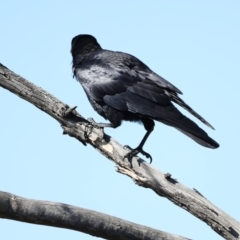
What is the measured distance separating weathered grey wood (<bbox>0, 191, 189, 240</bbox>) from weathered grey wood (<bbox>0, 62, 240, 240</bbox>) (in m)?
0.87

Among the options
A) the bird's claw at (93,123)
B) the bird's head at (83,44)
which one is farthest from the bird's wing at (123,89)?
the bird's claw at (93,123)

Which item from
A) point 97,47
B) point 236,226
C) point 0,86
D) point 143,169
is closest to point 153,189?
point 143,169

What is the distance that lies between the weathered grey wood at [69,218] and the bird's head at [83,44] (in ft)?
13.7

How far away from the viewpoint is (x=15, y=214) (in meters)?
5.01

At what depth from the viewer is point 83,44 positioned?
916cm

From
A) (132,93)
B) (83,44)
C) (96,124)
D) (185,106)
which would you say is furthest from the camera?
(83,44)

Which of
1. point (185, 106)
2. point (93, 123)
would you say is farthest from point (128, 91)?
point (93, 123)

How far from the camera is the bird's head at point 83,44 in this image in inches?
358

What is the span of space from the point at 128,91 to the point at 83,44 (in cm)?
138

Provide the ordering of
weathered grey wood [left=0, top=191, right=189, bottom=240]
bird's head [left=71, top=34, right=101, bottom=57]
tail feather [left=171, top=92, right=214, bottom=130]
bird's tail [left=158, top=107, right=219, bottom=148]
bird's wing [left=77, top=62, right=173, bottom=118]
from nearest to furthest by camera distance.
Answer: weathered grey wood [left=0, top=191, right=189, bottom=240] < bird's tail [left=158, top=107, right=219, bottom=148] < tail feather [left=171, top=92, right=214, bottom=130] < bird's wing [left=77, top=62, right=173, bottom=118] < bird's head [left=71, top=34, right=101, bottom=57]

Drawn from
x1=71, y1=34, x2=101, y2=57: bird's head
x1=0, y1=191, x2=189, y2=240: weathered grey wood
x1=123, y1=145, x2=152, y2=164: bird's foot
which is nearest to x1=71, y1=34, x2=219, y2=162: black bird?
x1=123, y1=145, x2=152, y2=164: bird's foot

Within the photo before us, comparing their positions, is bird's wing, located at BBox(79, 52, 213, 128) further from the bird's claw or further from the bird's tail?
the bird's claw

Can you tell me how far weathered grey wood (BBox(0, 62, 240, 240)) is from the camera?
603cm

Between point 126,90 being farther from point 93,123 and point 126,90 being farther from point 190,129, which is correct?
point 190,129
